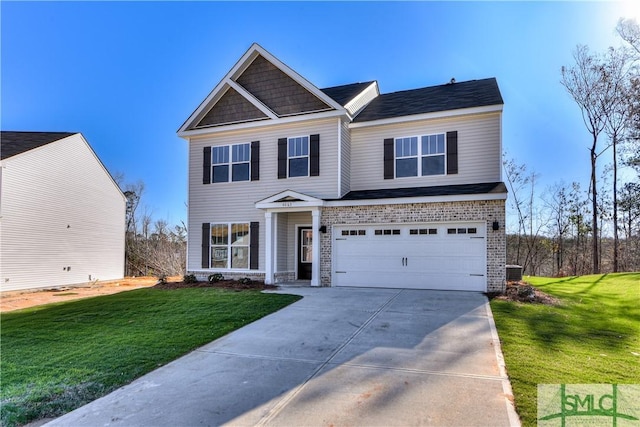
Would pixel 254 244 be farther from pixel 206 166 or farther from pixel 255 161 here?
pixel 206 166

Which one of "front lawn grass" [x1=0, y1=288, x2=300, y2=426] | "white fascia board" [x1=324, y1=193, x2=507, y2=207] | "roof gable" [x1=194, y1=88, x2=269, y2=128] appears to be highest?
"roof gable" [x1=194, y1=88, x2=269, y2=128]

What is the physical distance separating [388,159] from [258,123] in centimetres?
510

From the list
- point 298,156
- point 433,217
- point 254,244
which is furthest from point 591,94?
point 254,244

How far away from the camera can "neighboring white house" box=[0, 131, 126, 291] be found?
54.1ft

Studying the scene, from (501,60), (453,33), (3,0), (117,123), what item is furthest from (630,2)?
(117,123)

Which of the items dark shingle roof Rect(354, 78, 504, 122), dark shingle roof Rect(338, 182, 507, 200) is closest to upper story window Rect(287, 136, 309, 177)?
dark shingle roof Rect(338, 182, 507, 200)

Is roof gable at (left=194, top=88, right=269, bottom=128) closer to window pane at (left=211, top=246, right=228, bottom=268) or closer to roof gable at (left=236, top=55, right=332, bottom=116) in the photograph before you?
roof gable at (left=236, top=55, right=332, bottom=116)

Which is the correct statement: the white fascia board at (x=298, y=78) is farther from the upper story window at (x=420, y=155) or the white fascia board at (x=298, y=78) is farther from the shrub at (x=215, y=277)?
the shrub at (x=215, y=277)

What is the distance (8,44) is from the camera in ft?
46.6

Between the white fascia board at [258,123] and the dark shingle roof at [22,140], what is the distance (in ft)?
27.1

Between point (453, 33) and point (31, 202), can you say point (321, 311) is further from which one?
point (31, 202)

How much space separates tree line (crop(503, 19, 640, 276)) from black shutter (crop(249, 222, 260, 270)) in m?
16.8

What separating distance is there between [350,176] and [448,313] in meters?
7.03

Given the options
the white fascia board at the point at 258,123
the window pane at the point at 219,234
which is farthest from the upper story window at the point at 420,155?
the window pane at the point at 219,234
